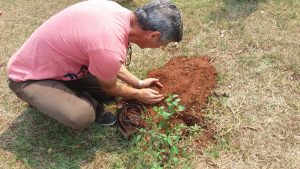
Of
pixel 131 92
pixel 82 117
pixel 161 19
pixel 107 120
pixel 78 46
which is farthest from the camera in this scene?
pixel 107 120

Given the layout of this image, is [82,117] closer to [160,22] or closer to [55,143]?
[55,143]

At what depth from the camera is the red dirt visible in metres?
3.11

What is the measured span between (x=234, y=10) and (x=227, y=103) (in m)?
1.55

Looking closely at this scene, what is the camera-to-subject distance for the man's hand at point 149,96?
121 inches

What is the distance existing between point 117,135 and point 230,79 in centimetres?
120

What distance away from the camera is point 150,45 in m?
2.57

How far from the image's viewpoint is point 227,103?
129 inches

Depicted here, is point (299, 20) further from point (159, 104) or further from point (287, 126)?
point (159, 104)

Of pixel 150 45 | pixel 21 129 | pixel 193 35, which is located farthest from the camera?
pixel 193 35

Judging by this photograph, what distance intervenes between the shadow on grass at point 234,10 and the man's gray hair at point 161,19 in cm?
195

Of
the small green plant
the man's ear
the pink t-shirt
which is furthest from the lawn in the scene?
the man's ear

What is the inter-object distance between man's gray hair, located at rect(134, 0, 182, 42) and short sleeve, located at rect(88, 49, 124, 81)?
0.27m

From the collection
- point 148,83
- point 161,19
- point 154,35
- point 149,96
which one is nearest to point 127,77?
point 148,83

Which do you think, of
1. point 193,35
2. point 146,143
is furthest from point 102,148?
point 193,35
